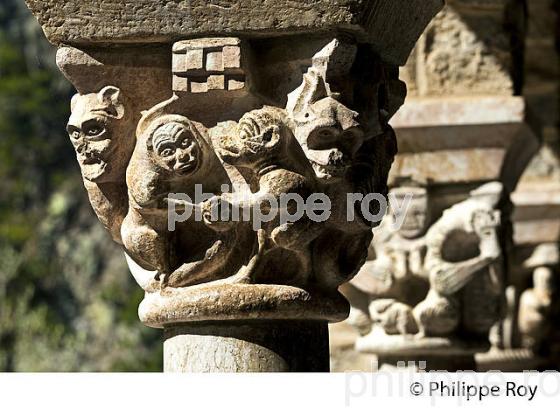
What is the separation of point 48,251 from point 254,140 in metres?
19.5

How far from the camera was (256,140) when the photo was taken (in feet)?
9.27

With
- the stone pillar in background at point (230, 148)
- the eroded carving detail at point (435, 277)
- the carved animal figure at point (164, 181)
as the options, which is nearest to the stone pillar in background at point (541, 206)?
the eroded carving detail at point (435, 277)

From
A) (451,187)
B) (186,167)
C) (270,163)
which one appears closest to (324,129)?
(270,163)

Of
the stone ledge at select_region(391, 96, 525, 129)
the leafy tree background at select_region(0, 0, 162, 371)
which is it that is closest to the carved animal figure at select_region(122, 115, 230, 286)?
the stone ledge at select_region(391, 96, 525, 129)

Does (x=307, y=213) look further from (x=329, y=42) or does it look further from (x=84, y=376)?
(x=84, y=376)

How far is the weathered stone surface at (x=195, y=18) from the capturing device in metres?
2.78

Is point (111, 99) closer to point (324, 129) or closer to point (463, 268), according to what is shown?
point (324, 129)

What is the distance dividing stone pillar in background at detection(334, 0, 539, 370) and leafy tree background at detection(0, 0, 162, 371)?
1312cm

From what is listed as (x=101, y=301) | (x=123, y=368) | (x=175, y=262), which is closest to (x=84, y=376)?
(x=175, y=262)

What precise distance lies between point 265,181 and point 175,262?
270mm

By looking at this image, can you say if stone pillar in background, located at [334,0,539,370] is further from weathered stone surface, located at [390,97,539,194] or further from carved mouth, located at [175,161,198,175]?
carved mouth, located at [175,161,198,175]

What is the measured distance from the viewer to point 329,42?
2822mm

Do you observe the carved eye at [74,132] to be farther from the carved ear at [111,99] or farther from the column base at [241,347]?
the column base at [241,347]

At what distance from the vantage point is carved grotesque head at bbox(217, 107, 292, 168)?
2.82m
